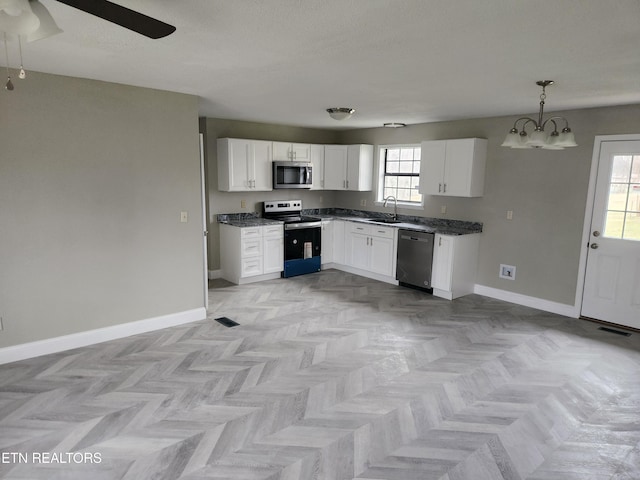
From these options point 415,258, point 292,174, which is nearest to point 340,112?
point 292,174

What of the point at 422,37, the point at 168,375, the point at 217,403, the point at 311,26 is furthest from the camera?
the point at 168,375

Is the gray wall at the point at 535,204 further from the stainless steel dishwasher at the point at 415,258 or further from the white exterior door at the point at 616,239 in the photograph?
the stainless steel dishwasher at the point at 415,258

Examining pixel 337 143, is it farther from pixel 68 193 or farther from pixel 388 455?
pixel 388 455

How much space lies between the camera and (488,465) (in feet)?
7.79

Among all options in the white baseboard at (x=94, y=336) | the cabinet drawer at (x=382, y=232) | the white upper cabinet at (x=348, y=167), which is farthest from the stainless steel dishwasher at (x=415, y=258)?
the white baseboard at (x=94, y=336)

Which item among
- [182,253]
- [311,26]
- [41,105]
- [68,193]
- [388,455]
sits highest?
[311,26]

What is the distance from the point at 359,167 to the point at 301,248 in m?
1.67

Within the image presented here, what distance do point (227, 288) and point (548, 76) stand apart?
4446 mm

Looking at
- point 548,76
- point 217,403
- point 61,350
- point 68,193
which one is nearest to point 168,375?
point 217,403

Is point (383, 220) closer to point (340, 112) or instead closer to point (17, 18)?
point (340, 112)

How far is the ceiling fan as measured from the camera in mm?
1335

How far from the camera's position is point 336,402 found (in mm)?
2998

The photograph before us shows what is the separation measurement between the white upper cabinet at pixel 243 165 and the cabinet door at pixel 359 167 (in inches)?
56.4

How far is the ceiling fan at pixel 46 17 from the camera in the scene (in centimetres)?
133
